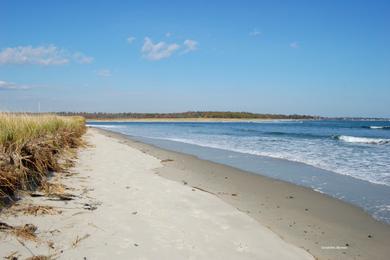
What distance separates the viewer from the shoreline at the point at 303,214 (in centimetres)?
461

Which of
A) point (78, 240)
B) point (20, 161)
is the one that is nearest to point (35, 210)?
point (78, 240)

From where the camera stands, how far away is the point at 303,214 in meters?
6.04

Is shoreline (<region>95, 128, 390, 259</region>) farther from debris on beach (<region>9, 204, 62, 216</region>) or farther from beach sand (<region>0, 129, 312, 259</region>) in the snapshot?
debris on beach (<region>9, 204, 62, 216</region>)

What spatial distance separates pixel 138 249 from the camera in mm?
3779

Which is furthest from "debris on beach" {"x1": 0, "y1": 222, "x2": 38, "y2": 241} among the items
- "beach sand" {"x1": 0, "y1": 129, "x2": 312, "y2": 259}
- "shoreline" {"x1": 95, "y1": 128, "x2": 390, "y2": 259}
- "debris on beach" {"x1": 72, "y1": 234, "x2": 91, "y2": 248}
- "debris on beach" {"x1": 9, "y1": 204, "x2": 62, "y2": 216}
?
"shoreline" {"x1": 95, "y1": 128, "x2": 390, "y2": 259}

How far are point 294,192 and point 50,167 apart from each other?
4745 millimetres

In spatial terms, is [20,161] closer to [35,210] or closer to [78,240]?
[35,210]

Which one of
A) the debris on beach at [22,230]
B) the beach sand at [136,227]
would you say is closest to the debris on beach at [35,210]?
the beach sand at [136,227]

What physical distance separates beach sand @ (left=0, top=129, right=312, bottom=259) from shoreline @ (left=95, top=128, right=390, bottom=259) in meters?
0.27

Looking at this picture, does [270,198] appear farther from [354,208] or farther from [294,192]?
[354,208]

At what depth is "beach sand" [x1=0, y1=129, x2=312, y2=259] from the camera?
3686mm

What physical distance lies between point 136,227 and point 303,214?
2.86 m

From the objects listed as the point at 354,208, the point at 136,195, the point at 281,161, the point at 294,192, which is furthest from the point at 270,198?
the point at 281,161

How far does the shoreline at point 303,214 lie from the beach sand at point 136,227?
10.7 inches
